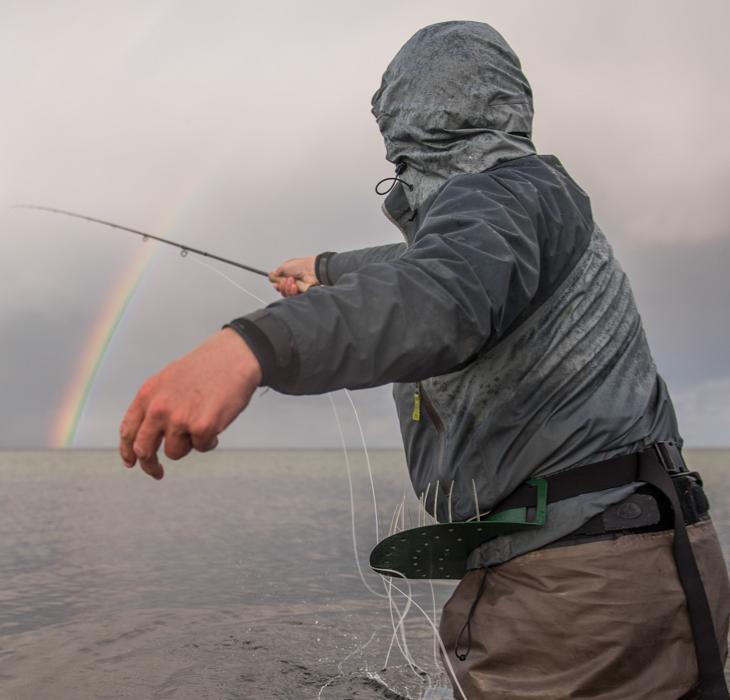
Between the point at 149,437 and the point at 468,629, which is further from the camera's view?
the point at 468,629

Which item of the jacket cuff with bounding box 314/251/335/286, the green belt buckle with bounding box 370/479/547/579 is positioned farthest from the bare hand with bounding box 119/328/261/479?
the jacket cuff with bounding box 314/251/335/286

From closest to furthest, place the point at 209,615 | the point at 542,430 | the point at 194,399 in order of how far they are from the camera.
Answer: the point at 194,399
the point at 542,430
the point at 209,615

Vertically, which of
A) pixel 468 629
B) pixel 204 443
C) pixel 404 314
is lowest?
pixel 468 629

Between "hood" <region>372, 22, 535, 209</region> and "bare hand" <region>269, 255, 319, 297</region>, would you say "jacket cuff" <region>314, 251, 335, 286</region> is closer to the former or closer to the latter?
"bare hand" <region>269, 255, 319, 297</region>

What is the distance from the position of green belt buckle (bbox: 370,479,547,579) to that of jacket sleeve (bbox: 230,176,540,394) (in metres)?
0.81

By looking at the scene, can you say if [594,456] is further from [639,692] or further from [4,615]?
[4,615]

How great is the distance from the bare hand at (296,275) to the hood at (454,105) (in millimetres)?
1691

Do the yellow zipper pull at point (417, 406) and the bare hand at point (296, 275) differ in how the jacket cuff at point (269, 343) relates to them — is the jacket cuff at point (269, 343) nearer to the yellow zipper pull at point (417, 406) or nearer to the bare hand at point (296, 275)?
the yellow zipper pull at point (417, 406)

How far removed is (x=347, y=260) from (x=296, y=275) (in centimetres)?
35

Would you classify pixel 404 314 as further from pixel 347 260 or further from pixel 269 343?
pixel 347 260

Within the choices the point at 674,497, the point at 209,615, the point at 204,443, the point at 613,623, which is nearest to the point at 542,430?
the point at 674,497

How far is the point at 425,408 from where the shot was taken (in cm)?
285

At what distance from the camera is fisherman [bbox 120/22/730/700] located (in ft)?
7.43

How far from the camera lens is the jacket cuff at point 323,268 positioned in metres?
4.45
